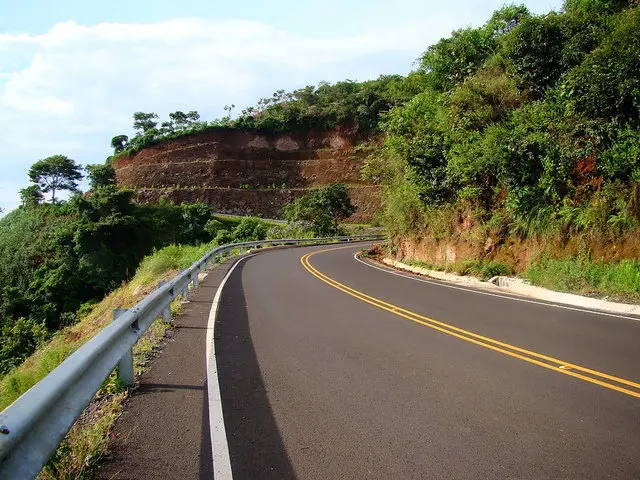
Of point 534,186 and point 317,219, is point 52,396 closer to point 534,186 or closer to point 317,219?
point 534,186

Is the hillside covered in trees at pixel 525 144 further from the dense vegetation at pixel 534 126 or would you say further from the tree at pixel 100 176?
the tree at pixel 100 176

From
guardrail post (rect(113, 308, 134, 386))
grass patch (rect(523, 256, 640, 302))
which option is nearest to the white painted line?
guardrail post (rect(113, 308, 134, 386))

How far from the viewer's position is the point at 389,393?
210 inches

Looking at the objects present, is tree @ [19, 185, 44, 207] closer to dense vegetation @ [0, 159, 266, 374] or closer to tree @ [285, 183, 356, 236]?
dense vegetation @ [0, 159, 266, 374]

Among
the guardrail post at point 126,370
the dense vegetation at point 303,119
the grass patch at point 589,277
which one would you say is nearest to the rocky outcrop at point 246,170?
the dense vegetation at point 303,119

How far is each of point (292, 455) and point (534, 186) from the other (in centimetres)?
1422

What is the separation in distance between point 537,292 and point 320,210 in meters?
42.5

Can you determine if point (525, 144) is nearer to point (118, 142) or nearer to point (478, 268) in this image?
point (478, 268)

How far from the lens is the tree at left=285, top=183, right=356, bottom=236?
176ft

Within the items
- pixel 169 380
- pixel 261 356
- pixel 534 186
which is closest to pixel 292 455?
pixel 169 380

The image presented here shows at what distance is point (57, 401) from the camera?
137 inches

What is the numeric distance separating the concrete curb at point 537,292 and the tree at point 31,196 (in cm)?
5974

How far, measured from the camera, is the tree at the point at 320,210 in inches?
2112

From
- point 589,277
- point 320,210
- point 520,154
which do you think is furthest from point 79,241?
point 589,277
